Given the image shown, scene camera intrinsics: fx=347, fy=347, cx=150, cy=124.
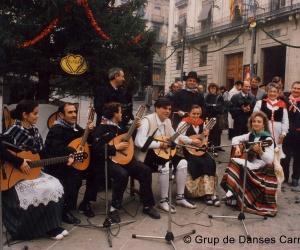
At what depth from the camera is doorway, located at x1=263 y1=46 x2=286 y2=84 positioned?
21.8m

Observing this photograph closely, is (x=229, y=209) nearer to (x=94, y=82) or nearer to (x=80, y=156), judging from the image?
(x=80, y=156)

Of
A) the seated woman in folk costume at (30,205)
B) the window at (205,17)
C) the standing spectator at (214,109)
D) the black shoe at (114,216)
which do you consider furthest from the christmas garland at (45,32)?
the window at (205,17)

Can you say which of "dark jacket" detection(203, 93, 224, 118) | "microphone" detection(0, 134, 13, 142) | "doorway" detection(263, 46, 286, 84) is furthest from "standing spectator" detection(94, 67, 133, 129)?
"doorway" detection(263, 46, 286, 84)

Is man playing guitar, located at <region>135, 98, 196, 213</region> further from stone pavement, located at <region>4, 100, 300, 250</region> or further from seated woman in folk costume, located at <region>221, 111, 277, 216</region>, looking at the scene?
seated woman in folk costume, located at <region>221, 111, 277, 216</region>

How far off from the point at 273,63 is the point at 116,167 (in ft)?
66.1

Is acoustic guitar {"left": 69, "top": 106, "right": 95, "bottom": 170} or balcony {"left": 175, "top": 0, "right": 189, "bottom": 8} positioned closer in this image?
acoustic guitar {"left": 69, "top": 106, "right": 95, "bottom": 170}

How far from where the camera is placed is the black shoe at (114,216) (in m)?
4.26

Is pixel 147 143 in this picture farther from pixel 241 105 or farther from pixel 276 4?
pixel 276 4

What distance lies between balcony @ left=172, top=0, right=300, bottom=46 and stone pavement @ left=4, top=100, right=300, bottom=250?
17836 millimetres

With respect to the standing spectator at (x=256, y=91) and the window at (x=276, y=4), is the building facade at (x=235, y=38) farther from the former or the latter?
the standing spectator at (x=256, y=91)

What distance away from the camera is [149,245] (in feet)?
12.0

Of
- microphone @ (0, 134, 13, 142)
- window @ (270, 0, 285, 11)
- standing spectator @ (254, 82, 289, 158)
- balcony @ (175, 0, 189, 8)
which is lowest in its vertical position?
microphone @ (0, 134, 13, 142)

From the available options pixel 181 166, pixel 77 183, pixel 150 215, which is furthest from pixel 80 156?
pixel 181 166

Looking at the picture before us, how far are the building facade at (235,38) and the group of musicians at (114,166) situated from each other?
12138mm
